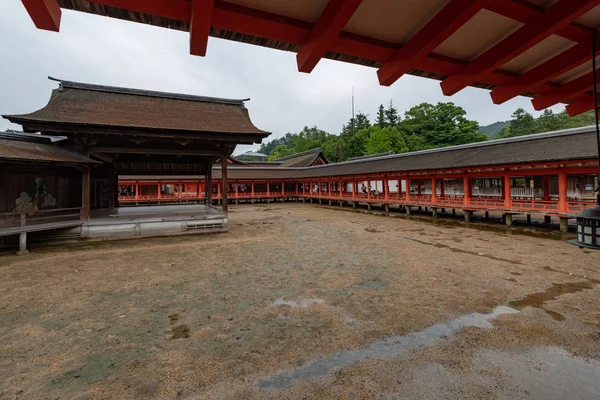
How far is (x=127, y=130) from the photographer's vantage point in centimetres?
1127

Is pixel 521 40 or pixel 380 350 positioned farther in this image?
pixel 380 350

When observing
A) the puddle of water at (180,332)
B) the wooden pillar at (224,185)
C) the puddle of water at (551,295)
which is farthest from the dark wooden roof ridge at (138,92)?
the puddle of water at (551,295)

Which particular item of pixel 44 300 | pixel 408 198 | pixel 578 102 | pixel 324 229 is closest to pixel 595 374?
pixel 578 102

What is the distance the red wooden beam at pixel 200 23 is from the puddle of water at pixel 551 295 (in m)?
6.49

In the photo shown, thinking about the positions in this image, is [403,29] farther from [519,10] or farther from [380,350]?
[380,350]

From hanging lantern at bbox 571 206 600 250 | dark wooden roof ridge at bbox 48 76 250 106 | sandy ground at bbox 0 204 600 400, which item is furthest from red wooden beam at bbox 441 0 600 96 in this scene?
dark wooden roof ridge at bbox 48 76 250 106

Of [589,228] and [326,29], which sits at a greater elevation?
[326,29]

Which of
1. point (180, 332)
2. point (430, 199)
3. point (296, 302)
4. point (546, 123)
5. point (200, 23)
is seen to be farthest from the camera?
point (546, 123)

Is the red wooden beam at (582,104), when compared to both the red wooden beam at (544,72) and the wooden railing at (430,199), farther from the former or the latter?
the wooden railing at (430,199)

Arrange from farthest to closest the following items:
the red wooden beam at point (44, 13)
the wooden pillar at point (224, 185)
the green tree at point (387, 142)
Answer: the green tree at point (387, 142) < the wooden pillar at point (224, 185) < the red wooden beam at point (44, 13)

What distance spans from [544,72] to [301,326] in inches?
176

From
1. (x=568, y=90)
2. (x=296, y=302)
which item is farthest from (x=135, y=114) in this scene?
(x=568, y=90)

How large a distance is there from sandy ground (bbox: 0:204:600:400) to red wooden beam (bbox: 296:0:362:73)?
3432 mm

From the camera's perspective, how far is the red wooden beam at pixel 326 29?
1.70 meters
